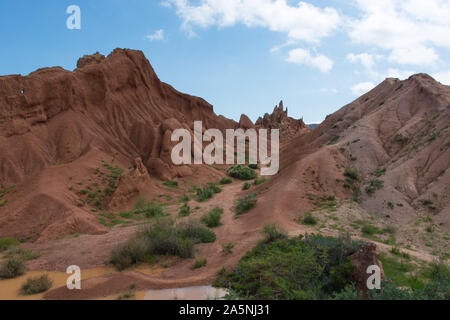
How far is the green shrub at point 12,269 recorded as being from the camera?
8688mm

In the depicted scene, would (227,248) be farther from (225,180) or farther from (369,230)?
(225,180)

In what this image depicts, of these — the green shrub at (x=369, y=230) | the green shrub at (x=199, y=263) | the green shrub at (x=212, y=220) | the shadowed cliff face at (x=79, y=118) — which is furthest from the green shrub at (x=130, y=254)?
the shadowed cliff face at (x=79, y=118)

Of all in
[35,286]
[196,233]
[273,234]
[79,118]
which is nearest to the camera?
[35,286]

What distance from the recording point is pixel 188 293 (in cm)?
689

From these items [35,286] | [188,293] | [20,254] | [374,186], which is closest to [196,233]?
[188,293]

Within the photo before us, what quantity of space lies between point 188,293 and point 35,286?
434 cm

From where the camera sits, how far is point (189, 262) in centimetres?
920

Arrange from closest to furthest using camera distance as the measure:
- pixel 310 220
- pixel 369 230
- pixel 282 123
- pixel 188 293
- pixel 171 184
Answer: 1. pixel 188 293
2. pixel 369 230
3. pixel 310 220
4. pixel 171 184
5. pixel 282 123

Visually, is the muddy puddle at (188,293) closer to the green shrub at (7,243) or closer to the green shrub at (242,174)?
the green shrub at (7,243)

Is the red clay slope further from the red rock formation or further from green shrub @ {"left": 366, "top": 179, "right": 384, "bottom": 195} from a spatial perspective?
the red rock formation

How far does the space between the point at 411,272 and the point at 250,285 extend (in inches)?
170

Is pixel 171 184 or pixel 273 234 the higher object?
pixel 171 184
